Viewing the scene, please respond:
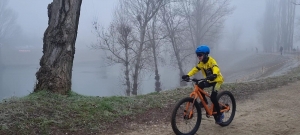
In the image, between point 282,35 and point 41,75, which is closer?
point 41,75

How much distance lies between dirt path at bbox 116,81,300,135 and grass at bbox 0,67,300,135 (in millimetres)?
826

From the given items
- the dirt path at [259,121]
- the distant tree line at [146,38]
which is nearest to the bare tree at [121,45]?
the distant tree line at [146,38]

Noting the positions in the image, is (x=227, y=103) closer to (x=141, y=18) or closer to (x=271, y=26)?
(x=141, y=18)

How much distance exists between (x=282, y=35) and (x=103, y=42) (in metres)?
49.0

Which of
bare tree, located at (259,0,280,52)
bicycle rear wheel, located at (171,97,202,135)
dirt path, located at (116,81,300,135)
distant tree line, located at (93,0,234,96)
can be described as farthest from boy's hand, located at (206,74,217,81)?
bare tree, located at (259,0,280,52)

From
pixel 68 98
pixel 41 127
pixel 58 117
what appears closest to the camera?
pixel 41 127

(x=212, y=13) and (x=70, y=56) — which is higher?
(x=212, y=13)

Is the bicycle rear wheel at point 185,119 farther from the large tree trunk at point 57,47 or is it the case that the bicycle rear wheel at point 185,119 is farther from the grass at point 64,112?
the large tree trunk at point 57,47

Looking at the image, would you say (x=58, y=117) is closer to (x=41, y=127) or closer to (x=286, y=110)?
(x=41, y=127)

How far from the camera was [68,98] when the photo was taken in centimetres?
705

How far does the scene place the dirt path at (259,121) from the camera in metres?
5.98

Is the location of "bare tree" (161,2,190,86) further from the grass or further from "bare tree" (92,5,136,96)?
the grass

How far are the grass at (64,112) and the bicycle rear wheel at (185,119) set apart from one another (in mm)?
1613

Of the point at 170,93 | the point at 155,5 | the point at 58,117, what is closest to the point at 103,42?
the point at 155,5
